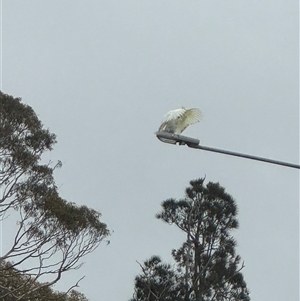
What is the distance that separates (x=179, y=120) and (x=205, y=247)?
57.2 ft

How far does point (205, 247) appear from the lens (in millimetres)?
25594

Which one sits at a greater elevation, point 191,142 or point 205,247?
point 205,247

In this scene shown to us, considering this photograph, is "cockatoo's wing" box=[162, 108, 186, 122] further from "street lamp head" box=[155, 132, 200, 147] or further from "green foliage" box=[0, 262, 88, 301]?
"green foliage" box=[0, 262, 88, 301]

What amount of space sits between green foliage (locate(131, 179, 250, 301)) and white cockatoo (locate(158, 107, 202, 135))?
53.4ft

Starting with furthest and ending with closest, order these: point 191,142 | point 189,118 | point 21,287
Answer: point 21,287
point 189,118
point 191,142

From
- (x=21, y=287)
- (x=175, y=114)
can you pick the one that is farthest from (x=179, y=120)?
(x=21, y=287)

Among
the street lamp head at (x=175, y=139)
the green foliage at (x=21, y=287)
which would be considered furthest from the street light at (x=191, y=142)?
the green foliage at (x=21, y=287)

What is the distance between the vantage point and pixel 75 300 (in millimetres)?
23062

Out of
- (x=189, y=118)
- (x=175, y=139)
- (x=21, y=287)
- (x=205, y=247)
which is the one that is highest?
(x=205, y=247)

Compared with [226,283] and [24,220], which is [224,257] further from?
[24,220]

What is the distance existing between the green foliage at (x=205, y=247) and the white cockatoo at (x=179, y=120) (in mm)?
16265

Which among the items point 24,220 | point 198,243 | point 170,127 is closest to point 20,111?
point 24,220

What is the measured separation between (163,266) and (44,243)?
452 centimetres

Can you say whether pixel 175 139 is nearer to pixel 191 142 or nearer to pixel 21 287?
pixel 191 142
